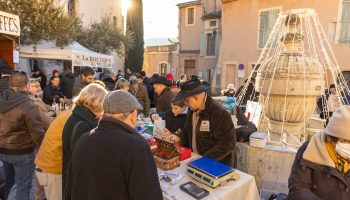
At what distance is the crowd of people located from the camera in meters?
1.60

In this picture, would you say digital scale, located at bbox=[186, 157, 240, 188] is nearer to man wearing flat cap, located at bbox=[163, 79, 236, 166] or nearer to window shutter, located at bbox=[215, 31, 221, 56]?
man wearing flat cap, located at bbox=[163, 79, 236, 166]

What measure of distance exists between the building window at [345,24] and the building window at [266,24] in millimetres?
3449

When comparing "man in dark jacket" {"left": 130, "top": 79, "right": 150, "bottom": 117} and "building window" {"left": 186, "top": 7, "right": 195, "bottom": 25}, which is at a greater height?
"building window" {"left": 186, "top": 7, "right": 195, "bottom": 25}

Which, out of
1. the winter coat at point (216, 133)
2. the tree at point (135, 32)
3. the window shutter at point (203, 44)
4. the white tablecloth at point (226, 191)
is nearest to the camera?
the white tablecloth at point (226, 191)

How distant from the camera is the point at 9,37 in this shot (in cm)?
727

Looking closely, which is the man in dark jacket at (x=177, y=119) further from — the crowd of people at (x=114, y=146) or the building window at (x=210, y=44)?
the building window at (x=210, y=44)

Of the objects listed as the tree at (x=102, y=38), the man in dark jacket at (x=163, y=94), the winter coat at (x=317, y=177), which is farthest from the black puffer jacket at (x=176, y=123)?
the tree at (x=102, y=38)

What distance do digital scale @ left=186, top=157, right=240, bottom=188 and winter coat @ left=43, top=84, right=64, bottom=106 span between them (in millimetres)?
4860

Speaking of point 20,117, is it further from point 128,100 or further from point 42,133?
point 128,100

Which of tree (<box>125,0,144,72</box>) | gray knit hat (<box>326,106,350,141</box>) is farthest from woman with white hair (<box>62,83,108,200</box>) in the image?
tree (<box>125,0,144,72</box>)

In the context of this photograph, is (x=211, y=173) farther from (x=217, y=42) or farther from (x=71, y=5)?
(x=217, y=42)

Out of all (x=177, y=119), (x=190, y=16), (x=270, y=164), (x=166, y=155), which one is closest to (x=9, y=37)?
(x=177, y=119)

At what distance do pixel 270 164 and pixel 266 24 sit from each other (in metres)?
14.4

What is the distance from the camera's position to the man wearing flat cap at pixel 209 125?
2783 millimetres
